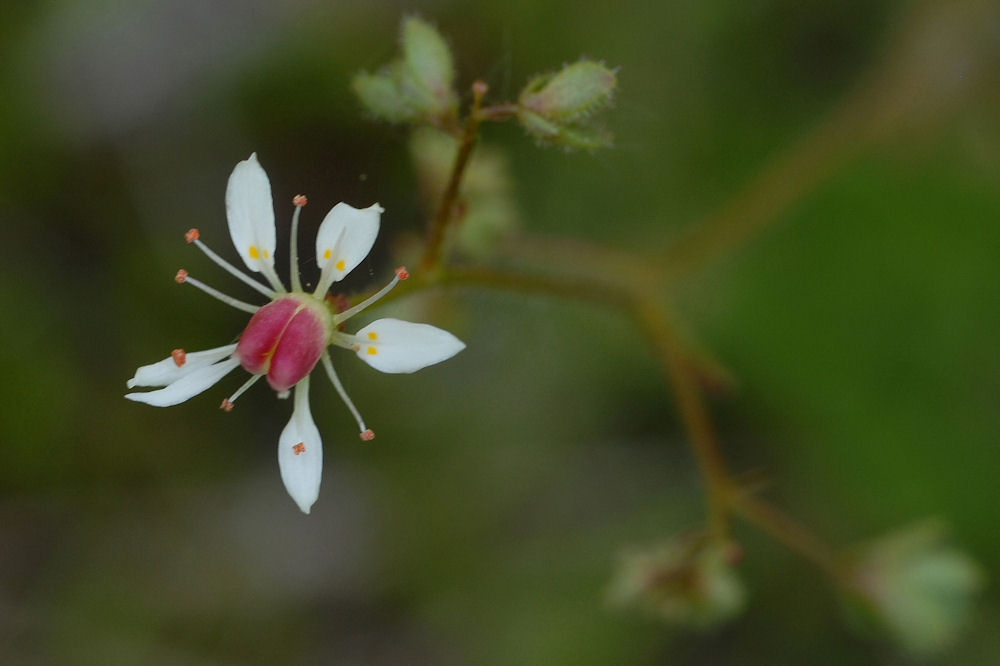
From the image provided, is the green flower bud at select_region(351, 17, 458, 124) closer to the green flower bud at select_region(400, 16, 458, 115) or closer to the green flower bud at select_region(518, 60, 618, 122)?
the green flower bud at select_region(400, 16, 458, 115)

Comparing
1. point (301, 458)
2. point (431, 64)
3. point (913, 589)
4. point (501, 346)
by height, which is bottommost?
point (301, 458)

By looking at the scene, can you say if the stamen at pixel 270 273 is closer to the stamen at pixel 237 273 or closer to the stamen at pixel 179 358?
the stamen at pixel 237 273

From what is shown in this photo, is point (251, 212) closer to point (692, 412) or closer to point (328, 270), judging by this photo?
point (328, 270)

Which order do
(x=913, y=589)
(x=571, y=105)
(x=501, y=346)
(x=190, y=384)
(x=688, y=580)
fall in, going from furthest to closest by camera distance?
(x=501, y=346) → (x=913, y=589) → (x=688, y=580) → (x=190, y=384) → (x=571, y=105)

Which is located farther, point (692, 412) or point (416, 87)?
point (692, 412)

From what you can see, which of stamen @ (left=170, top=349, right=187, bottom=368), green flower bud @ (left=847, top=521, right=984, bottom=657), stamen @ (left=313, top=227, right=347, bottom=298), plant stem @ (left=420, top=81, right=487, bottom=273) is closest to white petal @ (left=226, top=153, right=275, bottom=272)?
stamen @ (left=313, top=227, right=347, bottom=298)

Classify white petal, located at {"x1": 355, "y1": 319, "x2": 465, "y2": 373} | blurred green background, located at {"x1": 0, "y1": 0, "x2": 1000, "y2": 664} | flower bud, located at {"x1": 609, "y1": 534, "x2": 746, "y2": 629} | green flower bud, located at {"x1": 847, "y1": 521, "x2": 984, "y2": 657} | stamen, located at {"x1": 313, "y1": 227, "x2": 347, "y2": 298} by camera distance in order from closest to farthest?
white petal, located at {"x1": 355, "y1": 319, "x2": 465, "y2": 373} < stamen, located at {"x1": 313, "y1": 227, "x2": 347, "y2": 298} < flower bud, located at {"x1": 609, "y1": 534, "x2": 746, "y2": 629} < green flower bud, located at {"x1": 847, "y1": 521, "x2": 984, "y2": 657} < blurred green background, located at {"x1": 0, "y1": 0, "x2": 1000, "y2": 664}

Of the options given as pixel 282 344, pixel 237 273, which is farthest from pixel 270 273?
pixel 282 344
